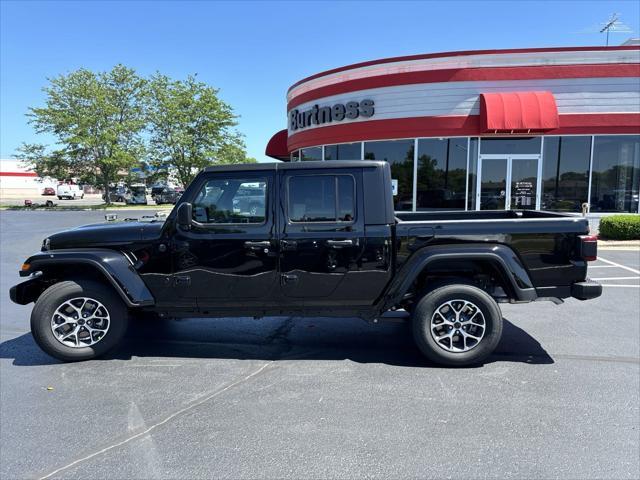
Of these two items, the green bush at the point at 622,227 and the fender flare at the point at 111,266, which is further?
the green bush at the point at 622,227

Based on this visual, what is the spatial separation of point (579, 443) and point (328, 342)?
2.59m

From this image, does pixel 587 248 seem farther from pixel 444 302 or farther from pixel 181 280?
pixel 181 280

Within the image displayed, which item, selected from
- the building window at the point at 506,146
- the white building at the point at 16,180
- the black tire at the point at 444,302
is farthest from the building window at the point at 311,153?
the white building at the point at 16,180

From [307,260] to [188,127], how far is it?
37111 mm

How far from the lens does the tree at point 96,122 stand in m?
38.8

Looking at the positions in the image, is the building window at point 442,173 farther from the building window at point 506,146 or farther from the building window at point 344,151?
the building window at point 344,151

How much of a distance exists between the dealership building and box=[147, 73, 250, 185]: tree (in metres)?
23.5

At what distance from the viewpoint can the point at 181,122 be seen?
1480 inches

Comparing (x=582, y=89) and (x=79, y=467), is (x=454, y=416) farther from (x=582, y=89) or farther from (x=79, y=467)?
(x=582, y=89)

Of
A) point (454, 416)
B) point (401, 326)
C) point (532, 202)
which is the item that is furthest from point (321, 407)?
point (532, 202)

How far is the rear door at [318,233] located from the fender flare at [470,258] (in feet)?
1.58

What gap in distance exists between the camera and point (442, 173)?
52.3ft

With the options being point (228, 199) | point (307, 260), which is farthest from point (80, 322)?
point (307, 260)

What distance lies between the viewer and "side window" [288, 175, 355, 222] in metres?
4.21
